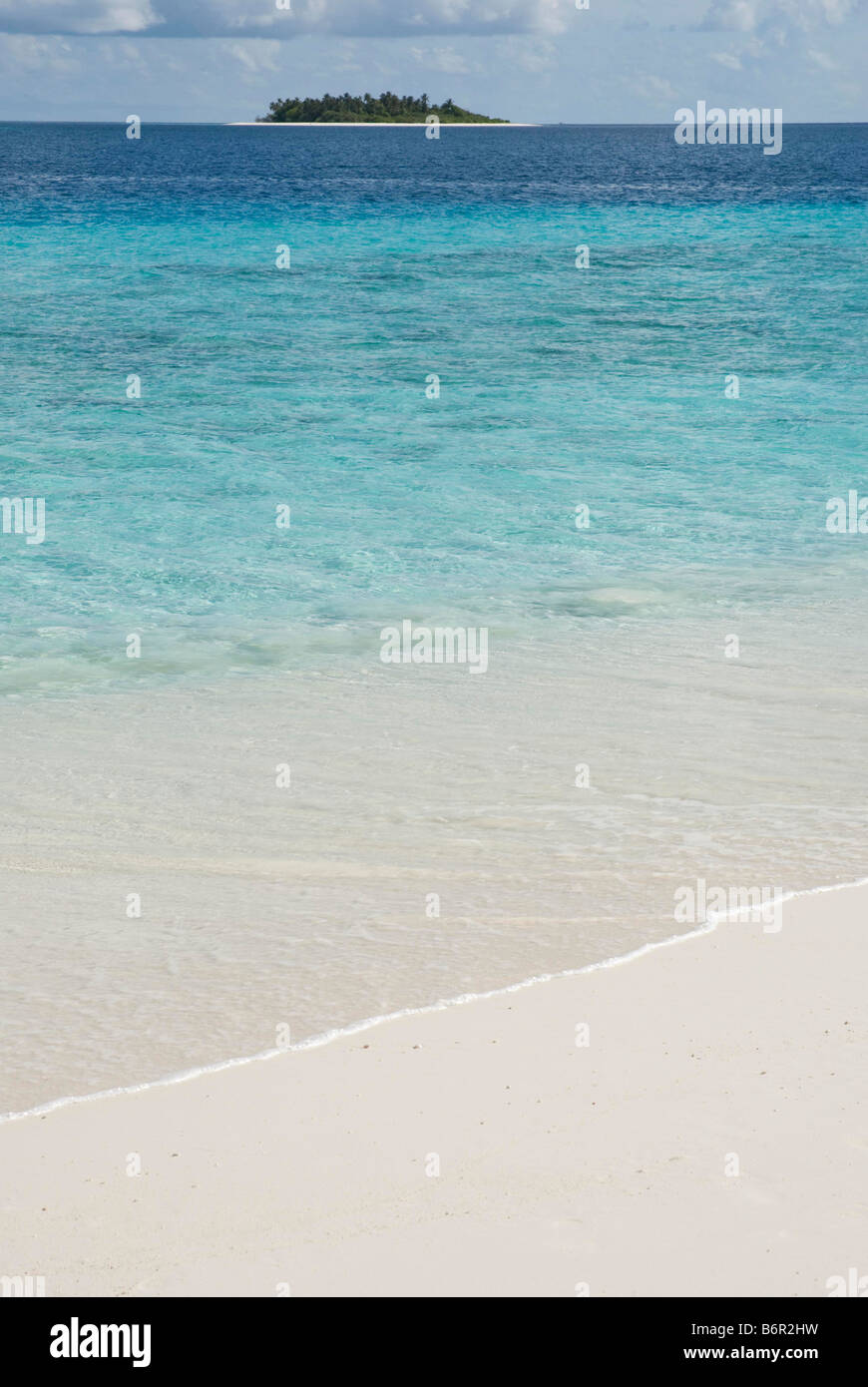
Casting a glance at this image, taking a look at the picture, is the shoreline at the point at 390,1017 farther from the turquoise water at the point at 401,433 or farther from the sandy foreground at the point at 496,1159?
the turquoise water at the point at 401,433

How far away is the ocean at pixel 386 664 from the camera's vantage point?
5.12 metres

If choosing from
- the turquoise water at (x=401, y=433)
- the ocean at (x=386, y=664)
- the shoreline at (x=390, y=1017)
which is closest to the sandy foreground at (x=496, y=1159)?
the shoreline at (x=390, y=1017)

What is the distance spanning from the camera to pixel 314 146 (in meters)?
134

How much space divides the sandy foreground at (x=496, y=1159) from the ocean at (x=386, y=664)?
0.37 meters

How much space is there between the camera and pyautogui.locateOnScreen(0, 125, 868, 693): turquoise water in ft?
32.8

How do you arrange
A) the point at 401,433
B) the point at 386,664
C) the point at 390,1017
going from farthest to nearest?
1. the point at 401,433
2. the point at 386,664
3. the point at 390,1017

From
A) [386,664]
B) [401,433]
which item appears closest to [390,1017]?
[386,664]

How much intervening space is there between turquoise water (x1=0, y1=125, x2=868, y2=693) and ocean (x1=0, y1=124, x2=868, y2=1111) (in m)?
0.07

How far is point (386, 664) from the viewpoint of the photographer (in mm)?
8445

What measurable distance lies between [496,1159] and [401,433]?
43.1 ft

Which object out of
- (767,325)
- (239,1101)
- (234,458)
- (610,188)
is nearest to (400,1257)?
(239,1101)

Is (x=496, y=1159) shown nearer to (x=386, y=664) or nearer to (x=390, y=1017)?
(x=390, y=1017)

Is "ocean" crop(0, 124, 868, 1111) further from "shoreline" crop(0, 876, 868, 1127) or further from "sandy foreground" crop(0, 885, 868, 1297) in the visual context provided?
"sandy foreground" crop(0, 885, 868, 1297)
